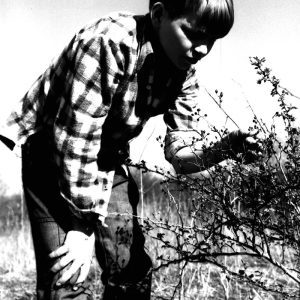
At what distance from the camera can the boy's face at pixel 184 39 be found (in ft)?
6.18

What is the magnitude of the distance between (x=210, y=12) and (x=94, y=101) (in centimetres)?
57

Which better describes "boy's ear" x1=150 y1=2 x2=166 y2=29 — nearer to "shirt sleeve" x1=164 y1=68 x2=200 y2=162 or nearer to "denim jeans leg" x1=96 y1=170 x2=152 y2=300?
"shirt sleeve" x1=164 y1=68 x2=200 y2=162

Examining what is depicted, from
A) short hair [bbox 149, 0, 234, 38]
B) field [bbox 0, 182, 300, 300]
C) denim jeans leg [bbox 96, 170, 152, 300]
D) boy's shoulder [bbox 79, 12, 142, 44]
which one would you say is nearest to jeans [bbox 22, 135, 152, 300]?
denim jeans leg [bbox 96, 170, 152, 300]

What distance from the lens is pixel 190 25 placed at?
188 cm

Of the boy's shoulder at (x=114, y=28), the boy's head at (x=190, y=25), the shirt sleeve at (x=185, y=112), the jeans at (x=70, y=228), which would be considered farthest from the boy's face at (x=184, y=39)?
the jeans at (x=70, y=228)

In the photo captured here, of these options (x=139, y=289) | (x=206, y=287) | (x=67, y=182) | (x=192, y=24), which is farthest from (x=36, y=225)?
(x=206, y=287)

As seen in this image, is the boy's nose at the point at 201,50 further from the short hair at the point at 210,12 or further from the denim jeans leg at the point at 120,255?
the denim jeans leg at the point at 120,255

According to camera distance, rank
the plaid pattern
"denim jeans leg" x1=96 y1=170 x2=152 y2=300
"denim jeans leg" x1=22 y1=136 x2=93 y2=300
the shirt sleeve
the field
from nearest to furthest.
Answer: the plaid pattern
"denim jeans leg" x1=22 y1=136 x2=93 y2=300
"denim jeans leg" x1=96 y1=170 x2=152 y2=300
the shirt sleeve
the field

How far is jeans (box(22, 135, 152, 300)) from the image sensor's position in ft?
6.49

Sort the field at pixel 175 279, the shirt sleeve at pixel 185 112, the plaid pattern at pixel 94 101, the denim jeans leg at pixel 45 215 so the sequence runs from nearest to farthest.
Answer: the plaid pattern at pixel 94 101 < the denim jeans leg at pixel 45 215 < the shirt sleeve at pixel 185 112 < the field at pixel 175 279

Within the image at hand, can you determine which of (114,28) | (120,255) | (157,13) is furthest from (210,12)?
(120,255)

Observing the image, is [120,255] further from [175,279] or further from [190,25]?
[175,279]

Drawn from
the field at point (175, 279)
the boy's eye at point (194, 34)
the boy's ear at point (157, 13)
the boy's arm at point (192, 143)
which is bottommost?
the field at point (175, 279)

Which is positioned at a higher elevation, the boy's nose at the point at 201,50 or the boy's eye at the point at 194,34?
the boy's eye at the point at 194,34
